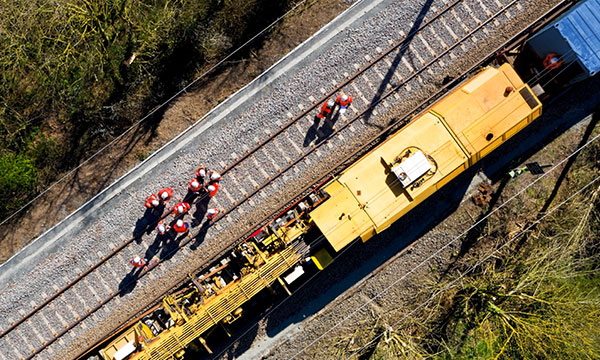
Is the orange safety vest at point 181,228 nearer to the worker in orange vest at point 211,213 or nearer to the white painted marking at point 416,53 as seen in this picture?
the worker in orange vest at point 211,213

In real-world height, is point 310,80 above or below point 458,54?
above

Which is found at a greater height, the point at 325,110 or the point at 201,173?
the point at 201,173

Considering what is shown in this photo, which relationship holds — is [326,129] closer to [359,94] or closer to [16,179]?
[359,94]

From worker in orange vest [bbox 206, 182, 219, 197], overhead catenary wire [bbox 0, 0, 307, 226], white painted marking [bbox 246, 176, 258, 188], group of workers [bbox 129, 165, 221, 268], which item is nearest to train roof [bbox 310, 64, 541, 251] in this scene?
white painted marking [bbox 246, 176, 258, 188]

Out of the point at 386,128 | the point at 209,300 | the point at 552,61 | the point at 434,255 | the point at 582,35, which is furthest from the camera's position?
the point at 434,255

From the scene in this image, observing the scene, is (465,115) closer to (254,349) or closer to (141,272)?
(254,349)

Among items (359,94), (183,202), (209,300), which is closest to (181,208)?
(183,202)

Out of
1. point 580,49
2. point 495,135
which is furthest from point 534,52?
point 495,135
